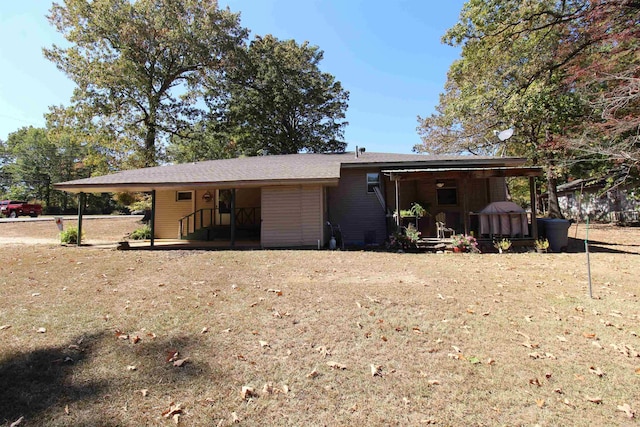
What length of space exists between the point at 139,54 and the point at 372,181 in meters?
20.9

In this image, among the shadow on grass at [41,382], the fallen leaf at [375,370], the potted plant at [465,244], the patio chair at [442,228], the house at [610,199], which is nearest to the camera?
the shadow on grass at [41,382]

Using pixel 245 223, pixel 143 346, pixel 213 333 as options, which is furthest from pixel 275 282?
pixel 245 223

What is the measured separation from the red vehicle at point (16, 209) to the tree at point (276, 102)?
746 inches

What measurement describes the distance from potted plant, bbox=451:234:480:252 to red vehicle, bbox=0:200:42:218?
3612cm

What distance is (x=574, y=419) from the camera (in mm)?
2586

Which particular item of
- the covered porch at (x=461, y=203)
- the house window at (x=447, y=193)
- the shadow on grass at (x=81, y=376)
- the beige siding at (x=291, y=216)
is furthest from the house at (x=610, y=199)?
the shadow on grass at (x=81, y=376)

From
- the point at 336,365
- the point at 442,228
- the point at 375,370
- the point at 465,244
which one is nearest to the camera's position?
the point at 375,370

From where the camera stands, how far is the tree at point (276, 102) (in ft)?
90.9

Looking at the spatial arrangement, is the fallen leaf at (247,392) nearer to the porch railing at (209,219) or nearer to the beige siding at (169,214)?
the porch railing at (209,219)

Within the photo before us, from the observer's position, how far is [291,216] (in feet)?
37.2

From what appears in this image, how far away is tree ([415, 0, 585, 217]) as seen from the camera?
15.9 metres

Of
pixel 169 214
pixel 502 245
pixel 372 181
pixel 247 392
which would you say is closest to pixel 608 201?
pixel 502 245

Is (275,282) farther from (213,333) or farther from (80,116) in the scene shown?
(80,116)

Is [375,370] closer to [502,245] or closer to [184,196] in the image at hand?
[502,245]
